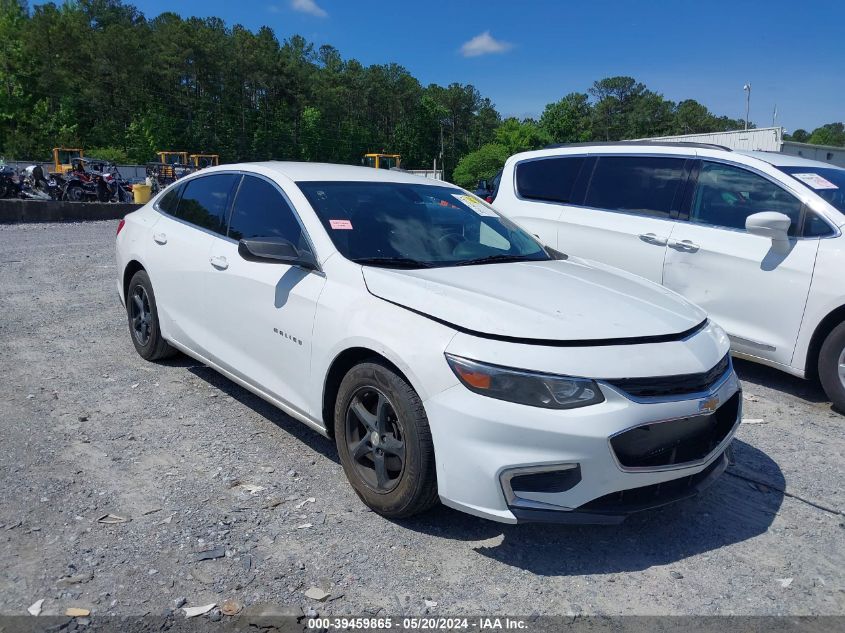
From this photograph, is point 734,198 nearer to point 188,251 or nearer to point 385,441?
point 385,441

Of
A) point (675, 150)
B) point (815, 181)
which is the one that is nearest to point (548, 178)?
point (675, 150)

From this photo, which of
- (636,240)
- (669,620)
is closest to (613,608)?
(669,620)

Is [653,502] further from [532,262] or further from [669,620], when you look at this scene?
[532,262]

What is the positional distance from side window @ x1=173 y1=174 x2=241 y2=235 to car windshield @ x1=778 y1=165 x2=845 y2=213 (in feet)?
13.6

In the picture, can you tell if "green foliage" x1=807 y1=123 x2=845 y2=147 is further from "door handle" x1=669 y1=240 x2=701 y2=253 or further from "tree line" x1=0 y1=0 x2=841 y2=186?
"door handle" x1=669 y1=240 x2=701 y2=253

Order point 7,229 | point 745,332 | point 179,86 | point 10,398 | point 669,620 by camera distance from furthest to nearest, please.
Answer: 1. point 179,86
2. point 7,229
3. point 745,332
4. point 10,398
5. point 669,620

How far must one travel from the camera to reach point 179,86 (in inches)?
3292

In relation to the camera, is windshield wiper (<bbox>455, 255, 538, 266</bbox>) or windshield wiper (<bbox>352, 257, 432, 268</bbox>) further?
windshield wiper (<bbox>455, 255, 538, 266</bbox>)

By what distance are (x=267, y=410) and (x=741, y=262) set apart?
12.0 feet

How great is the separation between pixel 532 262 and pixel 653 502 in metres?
1.60

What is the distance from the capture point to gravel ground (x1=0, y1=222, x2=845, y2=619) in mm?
2715

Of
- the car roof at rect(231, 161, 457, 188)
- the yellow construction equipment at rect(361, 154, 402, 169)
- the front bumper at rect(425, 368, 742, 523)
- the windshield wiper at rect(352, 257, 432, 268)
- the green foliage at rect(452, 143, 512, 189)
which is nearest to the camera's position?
the front bumper at rect(425, 368, 742, 523)

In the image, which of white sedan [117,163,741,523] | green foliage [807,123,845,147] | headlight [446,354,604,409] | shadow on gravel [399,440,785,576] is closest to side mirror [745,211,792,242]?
white sedan [117,163,741,523]

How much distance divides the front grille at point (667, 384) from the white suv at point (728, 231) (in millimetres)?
2286
